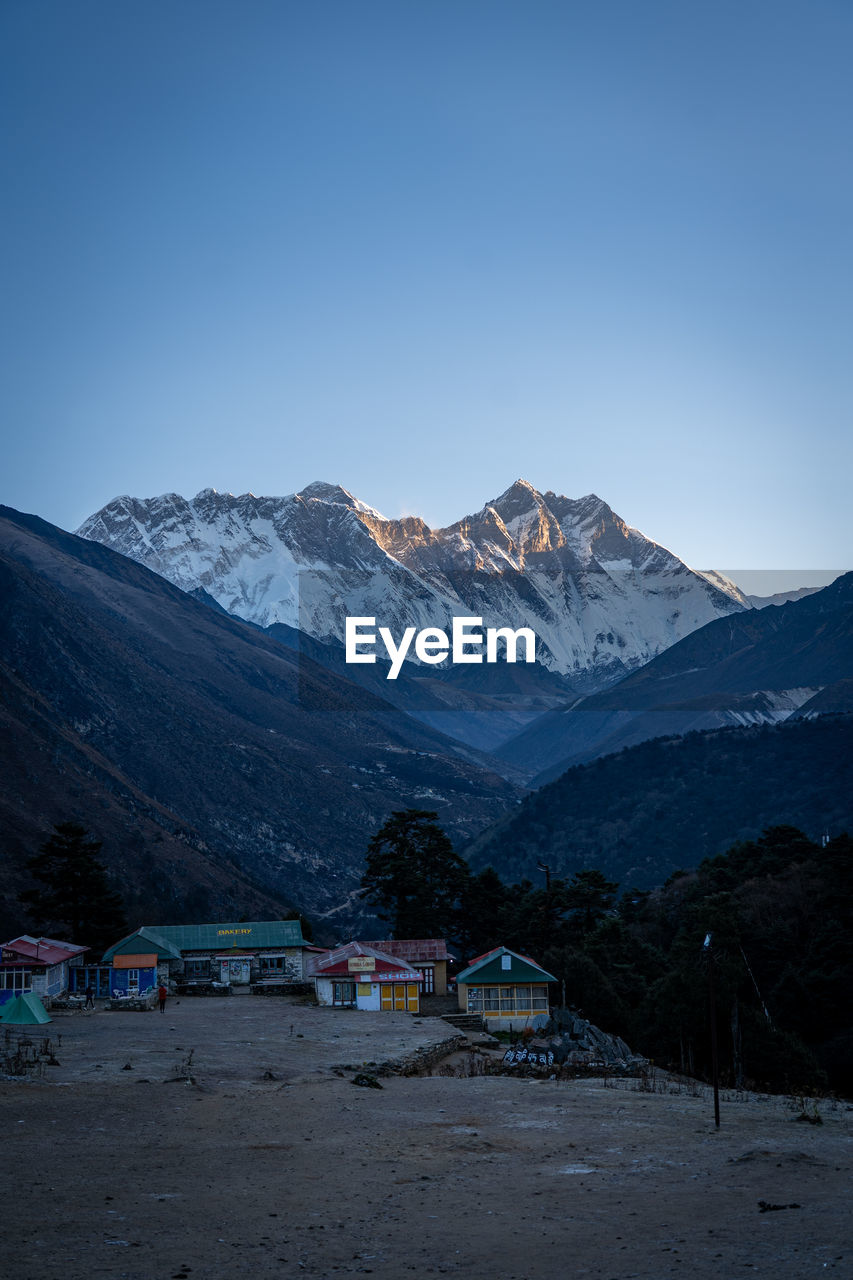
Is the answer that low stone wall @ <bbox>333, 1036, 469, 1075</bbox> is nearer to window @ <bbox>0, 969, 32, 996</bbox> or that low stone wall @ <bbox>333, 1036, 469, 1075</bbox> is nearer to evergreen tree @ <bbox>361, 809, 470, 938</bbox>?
window @ <bbox>0, 969, 32, 996</bbox>

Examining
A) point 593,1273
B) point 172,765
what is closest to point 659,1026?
point 593,1273

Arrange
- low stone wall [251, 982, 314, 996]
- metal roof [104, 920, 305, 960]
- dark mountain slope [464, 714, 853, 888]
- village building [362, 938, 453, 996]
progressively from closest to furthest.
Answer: village building [362, 938, 453, 996]
low stone wall [251, 982, 314, 996]
metal roof [104, 920, 305, 960]
dark mountain slope [464, 714, 853, 888]

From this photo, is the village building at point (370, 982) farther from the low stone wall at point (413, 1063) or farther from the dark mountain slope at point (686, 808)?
the dark mountain slope at point (686, 808)

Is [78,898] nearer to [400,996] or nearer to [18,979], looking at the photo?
[18,979]

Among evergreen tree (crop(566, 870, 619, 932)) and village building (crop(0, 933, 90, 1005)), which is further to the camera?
evergreen tree (crop(566, 870, 619, 932))

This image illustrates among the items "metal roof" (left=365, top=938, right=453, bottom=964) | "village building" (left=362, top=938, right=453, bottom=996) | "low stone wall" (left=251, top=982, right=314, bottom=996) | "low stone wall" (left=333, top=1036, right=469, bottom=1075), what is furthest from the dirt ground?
"low stone wall" (left=251, top=982, right=314, bottom=996)

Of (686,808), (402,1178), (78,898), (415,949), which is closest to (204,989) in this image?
(78,898)

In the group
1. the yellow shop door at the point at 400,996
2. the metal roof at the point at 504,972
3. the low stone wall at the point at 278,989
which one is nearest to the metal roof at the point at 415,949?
the yellow shop door at the point at 400,996
